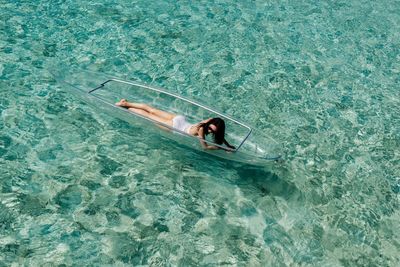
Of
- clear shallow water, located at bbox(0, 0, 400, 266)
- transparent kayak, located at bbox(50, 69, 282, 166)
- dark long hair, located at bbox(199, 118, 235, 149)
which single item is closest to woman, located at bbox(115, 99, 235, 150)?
dark long hair, located at bbox(199, 118, 235, 149)

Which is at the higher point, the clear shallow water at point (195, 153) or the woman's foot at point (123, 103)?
the woman's foot at point (123, 103)

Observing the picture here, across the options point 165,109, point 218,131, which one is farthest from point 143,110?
point 218,131

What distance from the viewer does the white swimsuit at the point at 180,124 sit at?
22.6ft

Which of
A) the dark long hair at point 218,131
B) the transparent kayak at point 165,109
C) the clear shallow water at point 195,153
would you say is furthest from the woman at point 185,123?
the clear shallow water at point 195,153

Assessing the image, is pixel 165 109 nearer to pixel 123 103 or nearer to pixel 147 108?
pixel 147 108

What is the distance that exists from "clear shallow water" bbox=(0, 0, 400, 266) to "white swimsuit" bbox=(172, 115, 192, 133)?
0.27 m

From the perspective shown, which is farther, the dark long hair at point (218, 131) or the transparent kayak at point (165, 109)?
the dark long hair at point (218, 131)

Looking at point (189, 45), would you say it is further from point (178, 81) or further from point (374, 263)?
point (374, 263)

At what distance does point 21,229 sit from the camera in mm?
5453

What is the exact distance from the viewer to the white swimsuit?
6.88 m

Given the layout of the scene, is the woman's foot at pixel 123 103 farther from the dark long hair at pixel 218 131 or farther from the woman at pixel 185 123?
the dark long hair at pixel 218 131

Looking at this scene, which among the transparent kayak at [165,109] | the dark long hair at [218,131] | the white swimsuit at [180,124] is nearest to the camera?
the transparent kayak at [165,109]

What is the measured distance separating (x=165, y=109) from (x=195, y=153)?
1.22 m

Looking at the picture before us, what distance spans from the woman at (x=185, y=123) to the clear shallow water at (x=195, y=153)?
0.31 m
